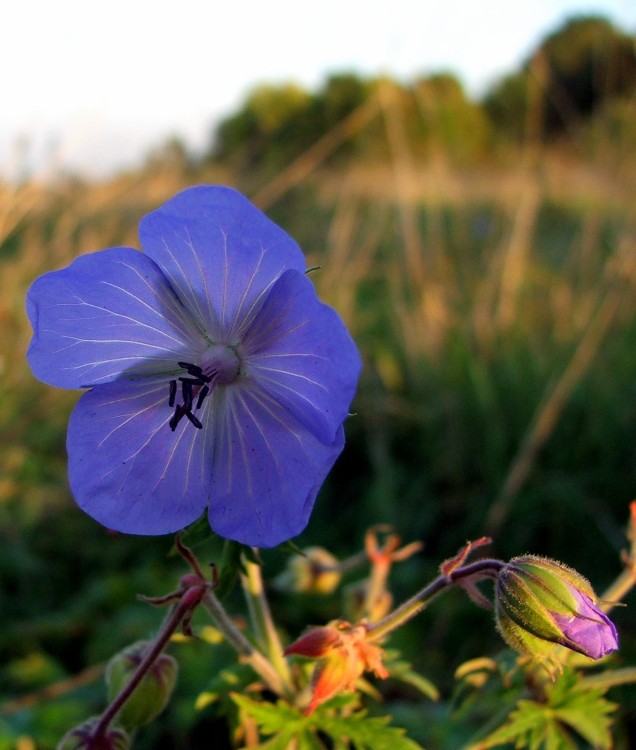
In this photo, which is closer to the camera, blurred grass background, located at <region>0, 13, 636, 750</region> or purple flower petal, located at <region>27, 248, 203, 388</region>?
purple flower petal, located at <region>27, 248, 203, 388</region>

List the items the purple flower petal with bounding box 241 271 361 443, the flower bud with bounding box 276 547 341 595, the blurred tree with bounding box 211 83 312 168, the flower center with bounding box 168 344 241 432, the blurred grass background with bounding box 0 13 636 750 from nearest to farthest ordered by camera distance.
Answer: the purple flower petal with bounding box 241 271 361 443
the flower center with bounding box 168 344 241 432
the flower bud with bounding box 276 547 341 595
the blurred grass background with bounding box 0 13 636 750
the blurred tree with bounding box 211 83 312 168

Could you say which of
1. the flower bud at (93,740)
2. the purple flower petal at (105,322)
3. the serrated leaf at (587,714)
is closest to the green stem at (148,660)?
the flower bud at (93,740)

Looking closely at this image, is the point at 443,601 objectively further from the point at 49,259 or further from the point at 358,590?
the point at 49,259

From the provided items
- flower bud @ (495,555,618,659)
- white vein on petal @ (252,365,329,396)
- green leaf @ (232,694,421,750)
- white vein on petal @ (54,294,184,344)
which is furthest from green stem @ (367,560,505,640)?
white vein on petal @ (54,294,184,344)

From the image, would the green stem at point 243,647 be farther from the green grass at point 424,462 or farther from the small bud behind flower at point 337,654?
the green grass at point 424,462

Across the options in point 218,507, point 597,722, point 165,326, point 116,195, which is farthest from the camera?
point 116,195

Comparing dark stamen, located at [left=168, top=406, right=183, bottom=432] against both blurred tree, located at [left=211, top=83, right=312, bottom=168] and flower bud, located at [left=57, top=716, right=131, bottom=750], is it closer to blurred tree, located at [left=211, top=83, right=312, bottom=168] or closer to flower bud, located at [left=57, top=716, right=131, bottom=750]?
flower bud, located at [left=57, top=716, right=131, bottom=750]

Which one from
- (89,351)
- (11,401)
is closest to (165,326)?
(89,351)
